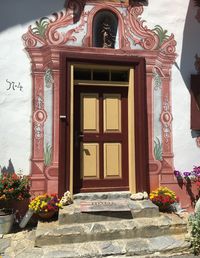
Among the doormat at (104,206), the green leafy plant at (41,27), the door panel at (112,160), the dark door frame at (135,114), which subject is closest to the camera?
the doormat at (104,206)

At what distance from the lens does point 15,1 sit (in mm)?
5523

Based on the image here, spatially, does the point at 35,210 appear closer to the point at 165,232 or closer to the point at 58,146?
the point at 58,146

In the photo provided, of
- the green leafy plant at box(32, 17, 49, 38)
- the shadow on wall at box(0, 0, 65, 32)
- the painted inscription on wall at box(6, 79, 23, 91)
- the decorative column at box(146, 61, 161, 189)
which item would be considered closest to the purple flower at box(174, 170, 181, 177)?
the decorative column at box(146, 61, 161, 189)

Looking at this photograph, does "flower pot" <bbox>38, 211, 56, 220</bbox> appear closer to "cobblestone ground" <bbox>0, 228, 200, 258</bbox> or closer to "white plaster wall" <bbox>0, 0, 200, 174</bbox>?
"cobblestone ground" <bbox>0, 228, 200, 258</bbox>

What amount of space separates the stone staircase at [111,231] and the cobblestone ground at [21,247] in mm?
87

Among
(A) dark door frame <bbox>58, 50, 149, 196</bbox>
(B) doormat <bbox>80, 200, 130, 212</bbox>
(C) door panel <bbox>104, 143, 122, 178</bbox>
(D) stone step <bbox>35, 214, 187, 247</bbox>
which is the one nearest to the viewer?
(D) stone step <bbox>35, 214, 187, 247</bbox>

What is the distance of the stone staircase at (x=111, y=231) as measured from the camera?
13.9 feet

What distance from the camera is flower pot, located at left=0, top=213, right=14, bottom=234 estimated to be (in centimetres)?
484

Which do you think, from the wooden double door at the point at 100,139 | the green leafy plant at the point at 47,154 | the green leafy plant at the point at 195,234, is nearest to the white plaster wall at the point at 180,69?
the wooden double door at the point at 100,139

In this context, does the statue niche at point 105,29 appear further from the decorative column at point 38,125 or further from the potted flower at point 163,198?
the potted flower at point 163,198

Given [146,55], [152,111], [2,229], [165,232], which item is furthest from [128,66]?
[2,229]

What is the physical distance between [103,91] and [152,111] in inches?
39.2

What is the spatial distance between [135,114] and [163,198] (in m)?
1.58

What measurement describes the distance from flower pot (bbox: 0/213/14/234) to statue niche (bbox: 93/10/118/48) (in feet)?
11.0
